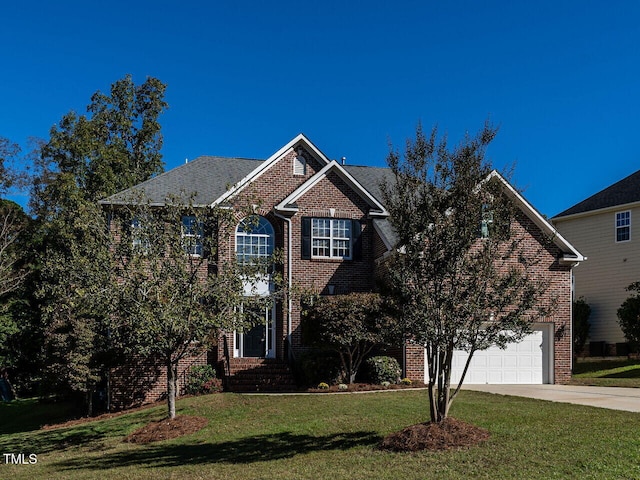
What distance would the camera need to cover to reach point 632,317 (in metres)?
28.0

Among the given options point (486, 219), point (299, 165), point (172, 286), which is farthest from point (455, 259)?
point (299, 165)

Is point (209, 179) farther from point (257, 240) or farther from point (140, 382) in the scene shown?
point (140, 382)

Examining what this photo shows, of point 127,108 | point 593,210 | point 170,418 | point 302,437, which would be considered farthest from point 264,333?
point 127,108

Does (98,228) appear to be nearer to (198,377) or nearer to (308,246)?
(198,377)

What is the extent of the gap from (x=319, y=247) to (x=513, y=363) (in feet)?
25.9

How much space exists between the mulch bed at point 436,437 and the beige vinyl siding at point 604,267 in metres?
20.8

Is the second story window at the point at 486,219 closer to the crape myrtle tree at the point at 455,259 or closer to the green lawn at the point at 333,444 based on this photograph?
the crape myrtle tree at the point at 455,259

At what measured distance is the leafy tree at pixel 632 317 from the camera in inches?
1095

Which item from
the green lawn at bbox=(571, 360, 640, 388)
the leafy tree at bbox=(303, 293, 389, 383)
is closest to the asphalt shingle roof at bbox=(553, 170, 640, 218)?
the green lawn at bbox=(571, 360, 640, 388)

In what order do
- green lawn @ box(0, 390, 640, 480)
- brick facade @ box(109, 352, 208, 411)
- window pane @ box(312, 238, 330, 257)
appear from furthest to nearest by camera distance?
window pane @ box(312, 238, 330, 257)
brick facade @ box(109, 352, 208, 411)
green lawn @ box(0, 390, 640, 480)

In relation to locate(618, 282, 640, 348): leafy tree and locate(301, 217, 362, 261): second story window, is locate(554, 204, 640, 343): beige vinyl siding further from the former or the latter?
locate(301, 217, 362, 261): second story window

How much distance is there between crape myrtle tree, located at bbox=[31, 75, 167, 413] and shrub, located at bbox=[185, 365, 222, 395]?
9.41 feet

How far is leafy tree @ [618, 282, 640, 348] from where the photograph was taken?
2781 cm

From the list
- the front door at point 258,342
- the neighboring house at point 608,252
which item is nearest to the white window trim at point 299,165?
the front door at point 258,342
